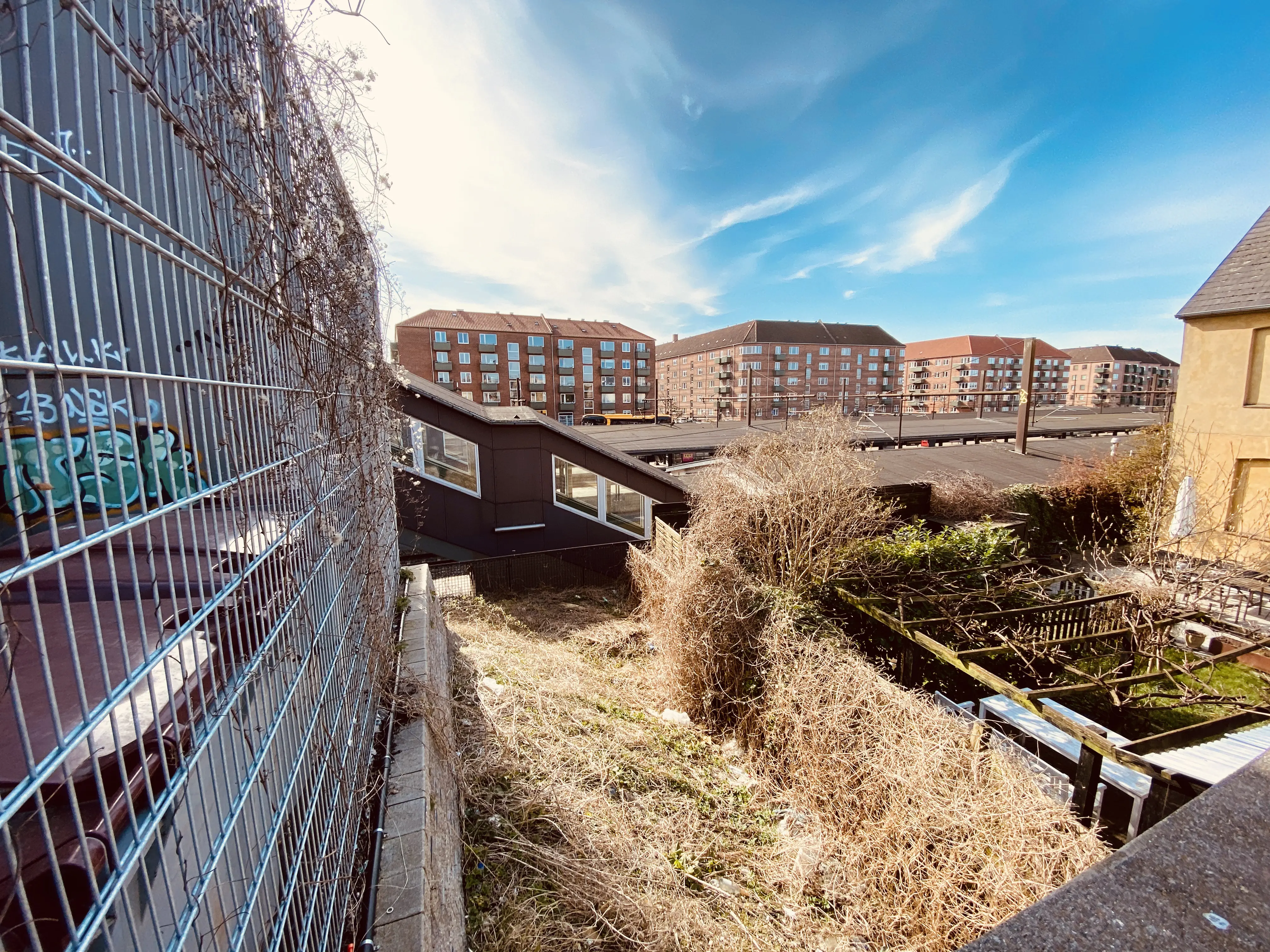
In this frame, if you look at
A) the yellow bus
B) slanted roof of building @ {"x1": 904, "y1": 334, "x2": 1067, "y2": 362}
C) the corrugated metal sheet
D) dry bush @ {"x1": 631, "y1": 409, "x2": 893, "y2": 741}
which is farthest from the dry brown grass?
slanted roof of building @ {"x1": 904, "y1": 334, "x2": 1067, "y2": 362}

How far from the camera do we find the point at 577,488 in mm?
12500

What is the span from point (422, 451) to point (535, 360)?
45.0 metres

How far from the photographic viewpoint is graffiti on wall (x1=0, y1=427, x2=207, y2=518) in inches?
29.4

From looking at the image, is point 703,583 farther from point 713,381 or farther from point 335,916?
point 713,381

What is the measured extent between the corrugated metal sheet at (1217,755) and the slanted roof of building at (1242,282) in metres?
11.3

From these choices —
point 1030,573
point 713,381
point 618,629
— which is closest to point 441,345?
point 713,381

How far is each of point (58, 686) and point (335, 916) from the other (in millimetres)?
1548

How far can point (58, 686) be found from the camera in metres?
1.15

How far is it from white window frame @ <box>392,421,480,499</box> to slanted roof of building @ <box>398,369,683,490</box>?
0.59 m

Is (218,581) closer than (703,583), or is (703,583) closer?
(218,581)

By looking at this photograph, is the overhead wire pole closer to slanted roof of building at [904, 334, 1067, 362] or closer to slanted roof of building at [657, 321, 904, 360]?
slanted roof of building at [657, 321, 904, 360]

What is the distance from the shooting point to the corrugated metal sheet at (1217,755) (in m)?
4.05

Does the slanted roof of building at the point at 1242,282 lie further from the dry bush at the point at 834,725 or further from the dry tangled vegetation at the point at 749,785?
the dry tangled vegetation at the point at 749,785

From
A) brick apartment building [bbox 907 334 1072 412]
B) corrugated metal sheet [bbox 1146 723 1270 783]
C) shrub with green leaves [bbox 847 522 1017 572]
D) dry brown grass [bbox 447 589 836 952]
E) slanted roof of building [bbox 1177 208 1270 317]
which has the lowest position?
dry brown grass [bbox 447 589 836 952]
